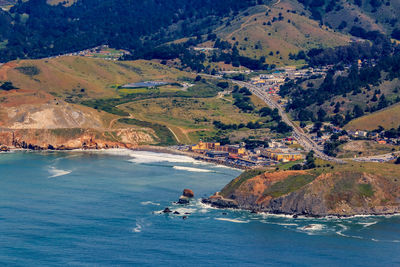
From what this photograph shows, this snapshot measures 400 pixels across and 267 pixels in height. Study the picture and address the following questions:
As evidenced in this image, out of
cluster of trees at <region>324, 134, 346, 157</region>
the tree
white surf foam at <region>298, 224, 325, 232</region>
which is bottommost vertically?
white surf foam at <region>298, 224, 325, 232</region>

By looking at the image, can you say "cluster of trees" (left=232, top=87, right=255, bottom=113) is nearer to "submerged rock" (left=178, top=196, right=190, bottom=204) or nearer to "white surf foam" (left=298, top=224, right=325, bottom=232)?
"submerged rock" (left=178, top=196, right=190, bottom=204)

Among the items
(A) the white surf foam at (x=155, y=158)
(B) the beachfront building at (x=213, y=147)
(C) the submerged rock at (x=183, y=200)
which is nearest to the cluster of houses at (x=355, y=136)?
(B) the beachfront building at (x=213, y=147)

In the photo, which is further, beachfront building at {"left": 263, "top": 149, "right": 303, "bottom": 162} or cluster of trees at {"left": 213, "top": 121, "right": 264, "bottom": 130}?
cluster of trees at {"left": 213, "top": 121, "right": 264, "bottom": 130}

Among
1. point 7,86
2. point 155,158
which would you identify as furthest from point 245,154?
point 7,86

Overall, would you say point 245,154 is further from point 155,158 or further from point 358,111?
point 358,111

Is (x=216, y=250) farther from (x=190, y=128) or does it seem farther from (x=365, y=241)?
(x=190, y=128)

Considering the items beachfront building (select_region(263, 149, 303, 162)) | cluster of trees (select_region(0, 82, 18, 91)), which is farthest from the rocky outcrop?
beachfront building (select_region(263, 149, 303, 162))

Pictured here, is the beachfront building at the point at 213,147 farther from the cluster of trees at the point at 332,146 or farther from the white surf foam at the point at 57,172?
the white surf foam at the point at 57,172
